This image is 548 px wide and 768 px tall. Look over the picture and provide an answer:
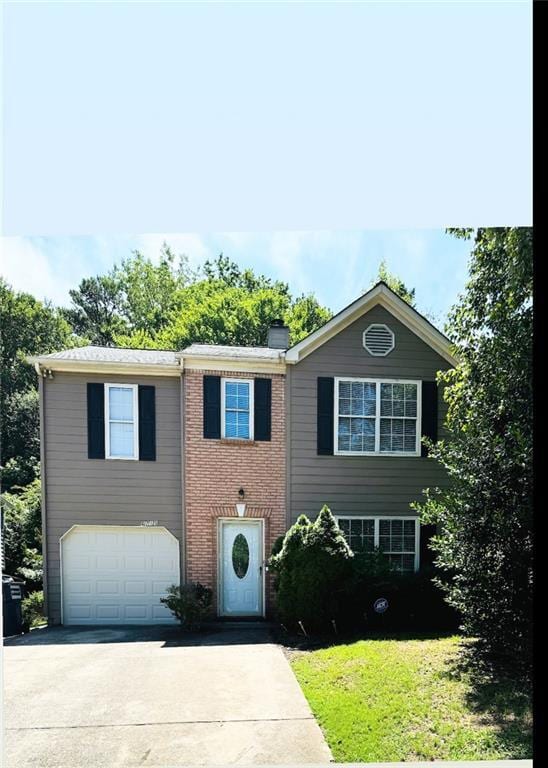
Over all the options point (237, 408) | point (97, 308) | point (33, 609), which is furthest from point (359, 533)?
point (97, 308)

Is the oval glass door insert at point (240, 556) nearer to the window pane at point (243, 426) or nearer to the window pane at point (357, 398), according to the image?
the window pane at point (243, 426)

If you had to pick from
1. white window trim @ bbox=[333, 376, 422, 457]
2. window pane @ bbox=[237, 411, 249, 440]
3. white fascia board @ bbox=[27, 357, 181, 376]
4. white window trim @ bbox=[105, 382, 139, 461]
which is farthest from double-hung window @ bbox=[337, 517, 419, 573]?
white fascia board @ bbox=[27, 357, 181, 376]

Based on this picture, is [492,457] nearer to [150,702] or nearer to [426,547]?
[426,547]

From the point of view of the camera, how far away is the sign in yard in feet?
14.3

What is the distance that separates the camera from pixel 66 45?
11.5ft

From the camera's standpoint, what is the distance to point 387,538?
14.8 ft

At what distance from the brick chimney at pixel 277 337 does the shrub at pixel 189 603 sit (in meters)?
2.33

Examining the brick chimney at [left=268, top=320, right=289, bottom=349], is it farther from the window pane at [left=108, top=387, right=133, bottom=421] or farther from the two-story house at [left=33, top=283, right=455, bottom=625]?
the window pane at [left=108, top=387, right=133, bottom=421]

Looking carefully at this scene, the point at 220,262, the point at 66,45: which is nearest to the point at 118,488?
the point at 220,262

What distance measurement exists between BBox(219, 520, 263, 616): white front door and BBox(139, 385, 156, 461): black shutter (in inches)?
38.4

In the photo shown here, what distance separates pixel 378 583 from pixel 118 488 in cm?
256

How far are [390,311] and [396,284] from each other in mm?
302

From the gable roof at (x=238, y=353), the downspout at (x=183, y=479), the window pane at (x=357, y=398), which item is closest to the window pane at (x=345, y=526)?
the window pane at (x=357, y=398)

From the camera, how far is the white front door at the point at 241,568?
444 cm
